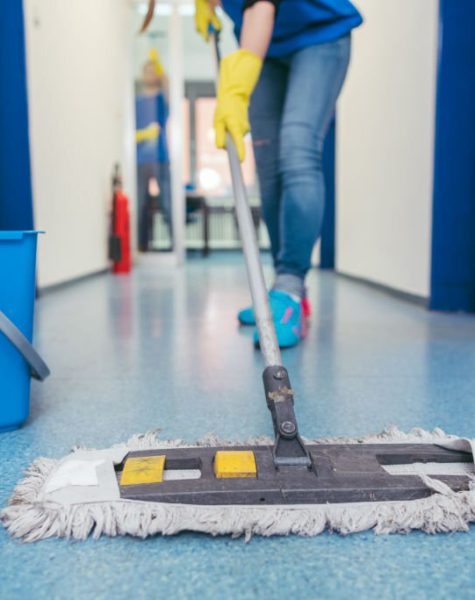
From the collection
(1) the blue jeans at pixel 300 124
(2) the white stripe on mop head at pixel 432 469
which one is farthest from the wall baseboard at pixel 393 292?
(2) the white stripe on mop head at pixel 432 469

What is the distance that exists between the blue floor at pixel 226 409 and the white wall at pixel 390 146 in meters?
0.28

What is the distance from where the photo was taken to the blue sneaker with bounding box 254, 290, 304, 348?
1.29 meters

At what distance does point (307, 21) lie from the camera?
1284mm

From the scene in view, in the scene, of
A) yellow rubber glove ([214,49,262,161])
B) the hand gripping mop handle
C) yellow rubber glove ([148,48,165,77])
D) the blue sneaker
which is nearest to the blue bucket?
the hand gripping mop handle

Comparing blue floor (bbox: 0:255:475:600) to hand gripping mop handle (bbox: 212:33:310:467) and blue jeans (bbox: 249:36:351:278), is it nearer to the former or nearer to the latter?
hand gripping mop handle (bbox: 212:33:310:467)

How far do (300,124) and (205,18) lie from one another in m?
0.31

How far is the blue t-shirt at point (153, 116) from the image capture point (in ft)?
16.6

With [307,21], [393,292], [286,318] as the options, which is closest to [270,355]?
[286,318]

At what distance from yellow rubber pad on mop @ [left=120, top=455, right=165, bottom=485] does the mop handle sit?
0.17 metres

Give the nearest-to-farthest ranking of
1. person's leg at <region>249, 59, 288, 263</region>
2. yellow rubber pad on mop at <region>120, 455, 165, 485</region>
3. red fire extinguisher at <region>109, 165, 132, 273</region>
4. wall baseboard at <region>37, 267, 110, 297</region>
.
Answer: yellow rubber pad on mop at <region>120, 455, 165, 485</region> → person's leg at <region>249, 59, 288, 263</region> → wall baseboard at <region>37, 267, 110, 297</region> → red fire extinguisher at <region>109, 165, 132, 273</region>

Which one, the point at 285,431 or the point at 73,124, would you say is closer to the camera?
the point at 285,431

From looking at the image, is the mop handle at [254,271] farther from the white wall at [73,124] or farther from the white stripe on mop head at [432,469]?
the white wall at [73,124]

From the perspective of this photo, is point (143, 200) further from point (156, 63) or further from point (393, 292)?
point (393, 292)

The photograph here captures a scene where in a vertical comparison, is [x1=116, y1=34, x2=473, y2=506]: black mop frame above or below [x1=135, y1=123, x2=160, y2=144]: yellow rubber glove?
below
